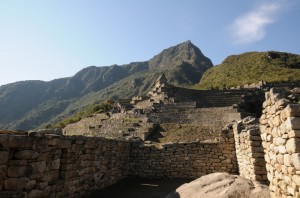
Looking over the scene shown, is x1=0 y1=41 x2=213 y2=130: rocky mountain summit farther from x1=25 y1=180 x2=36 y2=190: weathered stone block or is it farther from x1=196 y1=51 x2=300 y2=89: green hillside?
x1=25 y1=180 x2=36 y2=190: weathered stone block

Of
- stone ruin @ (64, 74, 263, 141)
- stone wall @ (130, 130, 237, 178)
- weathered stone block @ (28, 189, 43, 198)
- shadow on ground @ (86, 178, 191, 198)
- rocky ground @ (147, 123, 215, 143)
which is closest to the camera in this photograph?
weathered stone block @ (28, 189, 43, 198)

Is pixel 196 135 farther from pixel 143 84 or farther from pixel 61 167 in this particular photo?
pixel 143 84

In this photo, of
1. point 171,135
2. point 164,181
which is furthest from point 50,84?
point 164,181

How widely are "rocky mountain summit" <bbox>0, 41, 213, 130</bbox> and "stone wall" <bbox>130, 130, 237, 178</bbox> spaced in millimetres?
78509

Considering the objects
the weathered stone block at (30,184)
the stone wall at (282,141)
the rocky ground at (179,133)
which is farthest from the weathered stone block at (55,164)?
the rocky ground at (179,133)

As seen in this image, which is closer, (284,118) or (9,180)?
(284,118)

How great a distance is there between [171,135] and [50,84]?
A: 148053mm

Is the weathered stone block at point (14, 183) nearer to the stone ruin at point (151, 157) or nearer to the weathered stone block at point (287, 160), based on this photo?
the stone ruin at point (151, 157)

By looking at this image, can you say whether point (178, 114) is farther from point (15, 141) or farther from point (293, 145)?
point (293, 145)

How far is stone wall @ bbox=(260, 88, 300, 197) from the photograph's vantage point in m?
4.23

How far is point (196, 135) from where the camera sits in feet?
75.5

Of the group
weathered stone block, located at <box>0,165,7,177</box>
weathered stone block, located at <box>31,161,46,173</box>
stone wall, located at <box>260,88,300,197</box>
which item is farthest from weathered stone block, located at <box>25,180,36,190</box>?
stone wall, located at <box>260,88,300,197</box>

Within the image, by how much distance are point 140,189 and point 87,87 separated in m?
148

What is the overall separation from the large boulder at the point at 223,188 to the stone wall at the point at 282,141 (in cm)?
106
